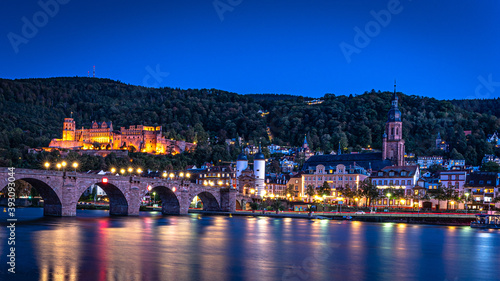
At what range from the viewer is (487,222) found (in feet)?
234

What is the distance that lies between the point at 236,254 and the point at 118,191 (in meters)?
36.4

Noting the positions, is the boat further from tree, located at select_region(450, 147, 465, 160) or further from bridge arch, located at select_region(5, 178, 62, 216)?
tree, located at select_region(450, 147, 465, 160)

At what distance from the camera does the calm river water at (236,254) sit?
99.1 feet

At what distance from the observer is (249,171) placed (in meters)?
112

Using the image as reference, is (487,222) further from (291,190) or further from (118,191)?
(291,190)

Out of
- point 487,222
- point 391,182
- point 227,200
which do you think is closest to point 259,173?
point 227,200

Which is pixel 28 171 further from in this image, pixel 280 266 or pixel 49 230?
pixel 280 266

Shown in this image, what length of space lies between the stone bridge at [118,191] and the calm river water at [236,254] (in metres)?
5.43


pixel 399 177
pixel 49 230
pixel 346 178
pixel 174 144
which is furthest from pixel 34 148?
pixel 49 230

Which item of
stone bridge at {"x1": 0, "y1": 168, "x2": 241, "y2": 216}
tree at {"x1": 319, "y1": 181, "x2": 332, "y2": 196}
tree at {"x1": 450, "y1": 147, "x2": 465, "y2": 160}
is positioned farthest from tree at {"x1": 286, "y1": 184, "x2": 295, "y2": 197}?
tree at {"x1": 450, "y1": 147, "x2": 465, "y2": 160}

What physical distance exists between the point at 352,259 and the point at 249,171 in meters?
74.6

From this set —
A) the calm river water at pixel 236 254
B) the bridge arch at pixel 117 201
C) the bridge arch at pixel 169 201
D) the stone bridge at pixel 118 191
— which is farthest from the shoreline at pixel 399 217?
the calm river water at pixel 236 254

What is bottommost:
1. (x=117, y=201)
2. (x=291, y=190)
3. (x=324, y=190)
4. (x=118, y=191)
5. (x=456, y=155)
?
(x=117, y=201)

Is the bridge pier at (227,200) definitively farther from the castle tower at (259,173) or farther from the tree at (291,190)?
the tree at (291,190)
